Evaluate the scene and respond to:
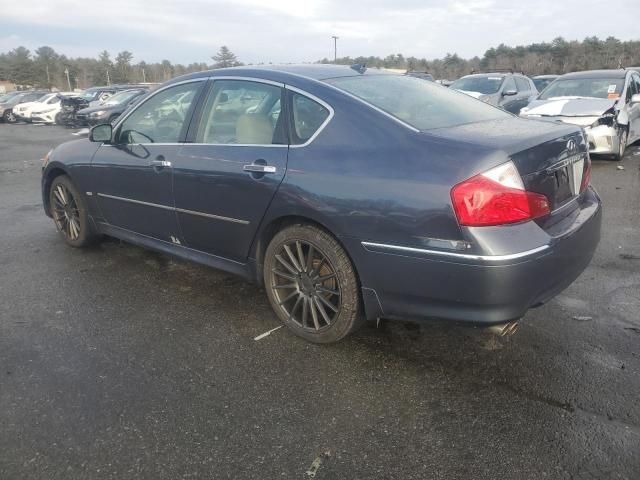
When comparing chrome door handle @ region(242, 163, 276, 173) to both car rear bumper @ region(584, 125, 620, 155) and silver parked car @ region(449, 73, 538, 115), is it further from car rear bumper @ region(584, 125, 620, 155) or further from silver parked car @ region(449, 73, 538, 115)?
silver parked car @ region(449, 73, 538, 115)

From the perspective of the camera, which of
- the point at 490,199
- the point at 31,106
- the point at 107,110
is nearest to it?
the point at 490,199

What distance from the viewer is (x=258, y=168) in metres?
3.10

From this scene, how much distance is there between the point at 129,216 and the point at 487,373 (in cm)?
298

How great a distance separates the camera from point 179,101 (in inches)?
153

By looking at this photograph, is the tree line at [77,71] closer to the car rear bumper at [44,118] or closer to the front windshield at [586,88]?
the car rear bumper at [44,118]

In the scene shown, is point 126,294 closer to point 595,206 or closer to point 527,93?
point 595,206

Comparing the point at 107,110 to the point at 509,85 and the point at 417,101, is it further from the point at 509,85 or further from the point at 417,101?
the point at 417,101

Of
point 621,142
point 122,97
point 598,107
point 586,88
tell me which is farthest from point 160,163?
point 122,97

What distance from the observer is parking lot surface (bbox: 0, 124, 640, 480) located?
2154 mm

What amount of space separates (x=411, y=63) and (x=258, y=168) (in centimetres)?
6763

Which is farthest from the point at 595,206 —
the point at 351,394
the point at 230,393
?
the point at 230,393

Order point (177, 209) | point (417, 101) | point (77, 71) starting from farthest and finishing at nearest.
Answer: point (77, 71) < point (177, 209) < point (417, 101)

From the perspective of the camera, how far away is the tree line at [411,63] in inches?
2106

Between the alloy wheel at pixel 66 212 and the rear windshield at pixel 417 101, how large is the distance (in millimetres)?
3031
